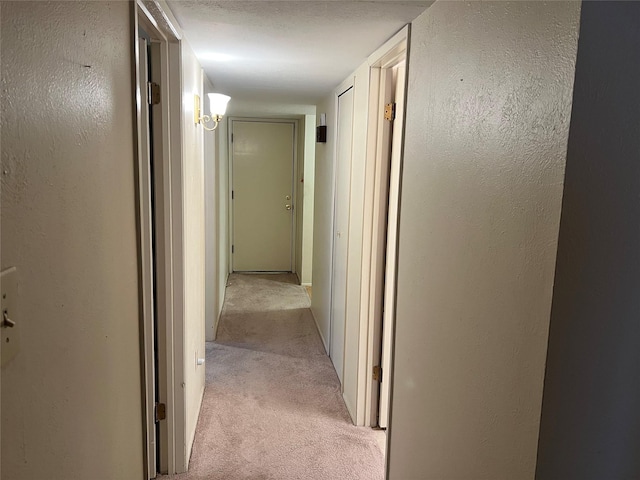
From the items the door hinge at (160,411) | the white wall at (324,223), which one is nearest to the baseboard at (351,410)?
the white wall at (324,223)

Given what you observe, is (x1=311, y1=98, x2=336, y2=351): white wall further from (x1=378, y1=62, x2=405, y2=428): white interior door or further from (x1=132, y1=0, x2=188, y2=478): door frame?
(x1=132, y1=0, x2=188, y2=478): door frame

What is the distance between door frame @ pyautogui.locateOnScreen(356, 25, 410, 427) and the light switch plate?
2.02m

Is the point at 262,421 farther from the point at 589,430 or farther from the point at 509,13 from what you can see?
the point at 509,13

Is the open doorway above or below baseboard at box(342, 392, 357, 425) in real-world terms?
above

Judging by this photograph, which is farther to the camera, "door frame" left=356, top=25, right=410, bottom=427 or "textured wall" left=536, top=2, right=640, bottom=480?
"door frame" left=356, top=25, right=410, bottom=427

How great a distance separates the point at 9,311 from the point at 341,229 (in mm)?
2679

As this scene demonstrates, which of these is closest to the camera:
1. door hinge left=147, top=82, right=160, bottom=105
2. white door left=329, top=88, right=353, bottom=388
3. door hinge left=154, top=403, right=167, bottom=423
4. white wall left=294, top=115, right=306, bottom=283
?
door hinge left=147, top=82, right=160, bottom=105

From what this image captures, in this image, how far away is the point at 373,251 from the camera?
2600mm

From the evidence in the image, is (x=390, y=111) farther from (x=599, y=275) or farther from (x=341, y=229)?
(x=599, y=275)

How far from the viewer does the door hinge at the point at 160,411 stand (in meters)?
2.21

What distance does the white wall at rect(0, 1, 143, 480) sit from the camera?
0.69 m

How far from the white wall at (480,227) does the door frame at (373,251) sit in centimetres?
67

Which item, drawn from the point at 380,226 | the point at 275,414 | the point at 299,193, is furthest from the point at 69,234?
the point at 299,193

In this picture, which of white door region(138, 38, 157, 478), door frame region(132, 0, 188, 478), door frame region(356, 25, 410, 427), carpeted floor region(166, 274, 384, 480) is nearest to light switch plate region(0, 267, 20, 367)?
white door region(138, 38, 157, 478)
